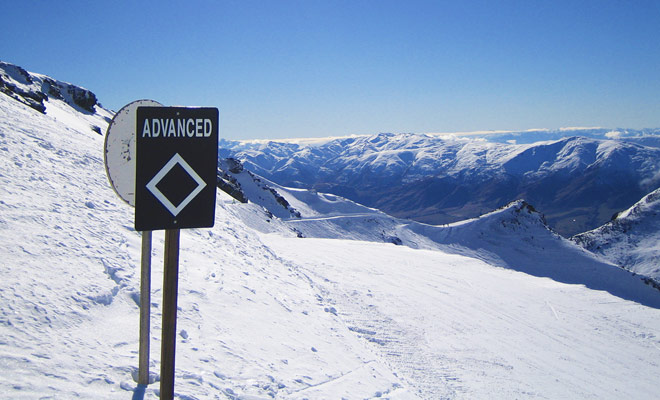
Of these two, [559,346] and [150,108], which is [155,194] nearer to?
[150,108]

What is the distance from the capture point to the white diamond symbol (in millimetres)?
3416

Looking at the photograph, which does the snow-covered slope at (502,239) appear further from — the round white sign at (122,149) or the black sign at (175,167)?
the black sign at (175,167)

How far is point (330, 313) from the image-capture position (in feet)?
38.9

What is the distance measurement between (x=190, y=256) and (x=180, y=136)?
7.94 metres

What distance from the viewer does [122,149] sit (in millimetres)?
4188

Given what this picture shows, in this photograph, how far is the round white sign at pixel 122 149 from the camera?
13.3 ft

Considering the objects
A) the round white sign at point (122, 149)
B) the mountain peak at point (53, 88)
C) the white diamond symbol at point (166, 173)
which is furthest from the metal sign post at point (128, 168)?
the mountain peak at point (53, 88)

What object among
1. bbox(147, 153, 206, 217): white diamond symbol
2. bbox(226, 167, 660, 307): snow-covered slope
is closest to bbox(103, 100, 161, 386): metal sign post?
bbox(147, 153, 206, 217): white diamond symbol

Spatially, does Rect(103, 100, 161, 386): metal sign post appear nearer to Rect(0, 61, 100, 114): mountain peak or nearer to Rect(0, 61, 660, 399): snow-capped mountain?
Rect(0, 61, 660, 399): snow-capped mountain

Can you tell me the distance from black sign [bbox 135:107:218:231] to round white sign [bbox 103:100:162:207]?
706mm

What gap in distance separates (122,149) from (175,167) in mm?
1118

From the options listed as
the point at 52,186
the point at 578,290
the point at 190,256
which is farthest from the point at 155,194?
the point at 578,290

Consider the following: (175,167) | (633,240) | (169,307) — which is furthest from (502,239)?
(175,167)

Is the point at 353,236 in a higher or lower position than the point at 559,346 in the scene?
lower
